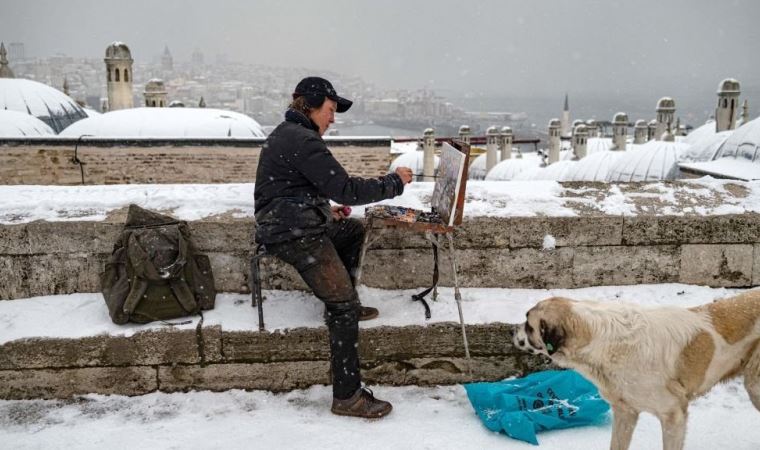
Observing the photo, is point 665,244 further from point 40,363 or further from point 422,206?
point 40,363

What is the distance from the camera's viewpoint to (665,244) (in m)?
5.26

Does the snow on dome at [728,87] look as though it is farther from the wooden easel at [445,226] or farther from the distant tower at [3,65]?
the distant tower at [3,65]

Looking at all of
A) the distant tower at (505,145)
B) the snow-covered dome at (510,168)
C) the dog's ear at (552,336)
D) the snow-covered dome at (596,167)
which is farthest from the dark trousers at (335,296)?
the distant tower at (505,145)

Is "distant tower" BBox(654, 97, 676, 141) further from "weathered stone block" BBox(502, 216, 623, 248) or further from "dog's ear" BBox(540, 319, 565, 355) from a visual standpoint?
"dog's ear" BBox(540, 319, 565, 355)

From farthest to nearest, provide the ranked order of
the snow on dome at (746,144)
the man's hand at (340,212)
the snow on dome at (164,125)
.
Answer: the snow on dome at (164,125)
the snow on dome at (746,144)
the man's hand at (340,212)

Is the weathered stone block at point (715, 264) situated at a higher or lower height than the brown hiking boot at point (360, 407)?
higher

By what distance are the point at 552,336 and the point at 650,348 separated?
49 centimetres

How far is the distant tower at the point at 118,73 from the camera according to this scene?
3644 cm

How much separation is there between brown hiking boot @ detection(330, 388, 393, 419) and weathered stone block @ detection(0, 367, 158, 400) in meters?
1.42

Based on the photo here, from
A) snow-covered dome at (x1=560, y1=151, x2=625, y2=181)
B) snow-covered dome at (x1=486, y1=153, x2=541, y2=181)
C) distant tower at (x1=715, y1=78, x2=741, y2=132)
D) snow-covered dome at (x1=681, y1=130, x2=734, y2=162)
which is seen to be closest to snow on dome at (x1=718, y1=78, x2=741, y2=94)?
distant tower at (x1=715, y1=78, x2=741, y2=132)

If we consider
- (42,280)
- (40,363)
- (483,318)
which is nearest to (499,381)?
(483,318)

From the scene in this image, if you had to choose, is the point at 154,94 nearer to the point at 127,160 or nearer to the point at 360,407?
the point at 127,160

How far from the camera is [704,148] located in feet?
97.8

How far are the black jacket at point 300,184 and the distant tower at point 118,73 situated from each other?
3661 cm
